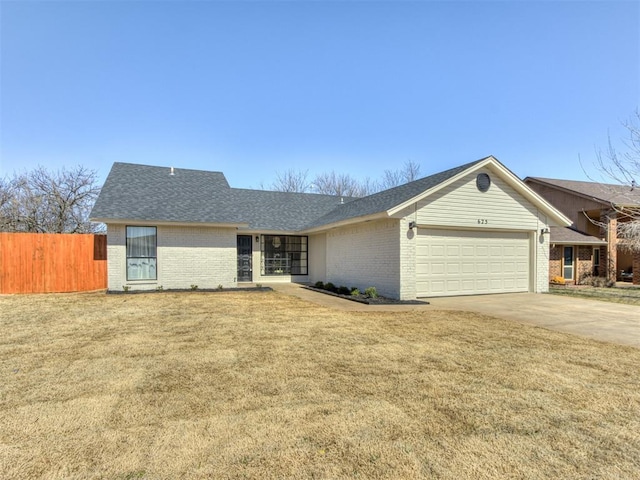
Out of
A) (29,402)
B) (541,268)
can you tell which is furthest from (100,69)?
(541,268)

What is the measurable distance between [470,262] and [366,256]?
3857mm

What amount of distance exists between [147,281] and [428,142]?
20.3 metres

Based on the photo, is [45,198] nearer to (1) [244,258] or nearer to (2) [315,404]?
(1) [244,258]

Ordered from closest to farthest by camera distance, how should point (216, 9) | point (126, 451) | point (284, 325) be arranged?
point (126, 451), point (284, 325), point (216, 9)

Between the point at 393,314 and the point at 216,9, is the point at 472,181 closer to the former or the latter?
Answer: the point at 393,314

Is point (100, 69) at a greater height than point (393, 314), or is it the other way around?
point (100, 69)

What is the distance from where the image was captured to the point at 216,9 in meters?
10.7

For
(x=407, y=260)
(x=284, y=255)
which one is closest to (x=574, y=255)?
(x=407, y=260)

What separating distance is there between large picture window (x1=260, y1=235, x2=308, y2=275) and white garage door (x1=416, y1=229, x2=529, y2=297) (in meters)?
8.12

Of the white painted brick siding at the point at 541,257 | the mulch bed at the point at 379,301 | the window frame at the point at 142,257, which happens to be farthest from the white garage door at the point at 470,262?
the window frame at the point at 142,257

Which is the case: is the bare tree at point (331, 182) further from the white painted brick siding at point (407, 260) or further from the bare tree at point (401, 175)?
the white painted brick siding at point (407, 260)

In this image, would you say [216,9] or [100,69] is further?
[100,69]

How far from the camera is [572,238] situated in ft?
63.0

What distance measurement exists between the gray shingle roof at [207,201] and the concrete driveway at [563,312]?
411 cm
